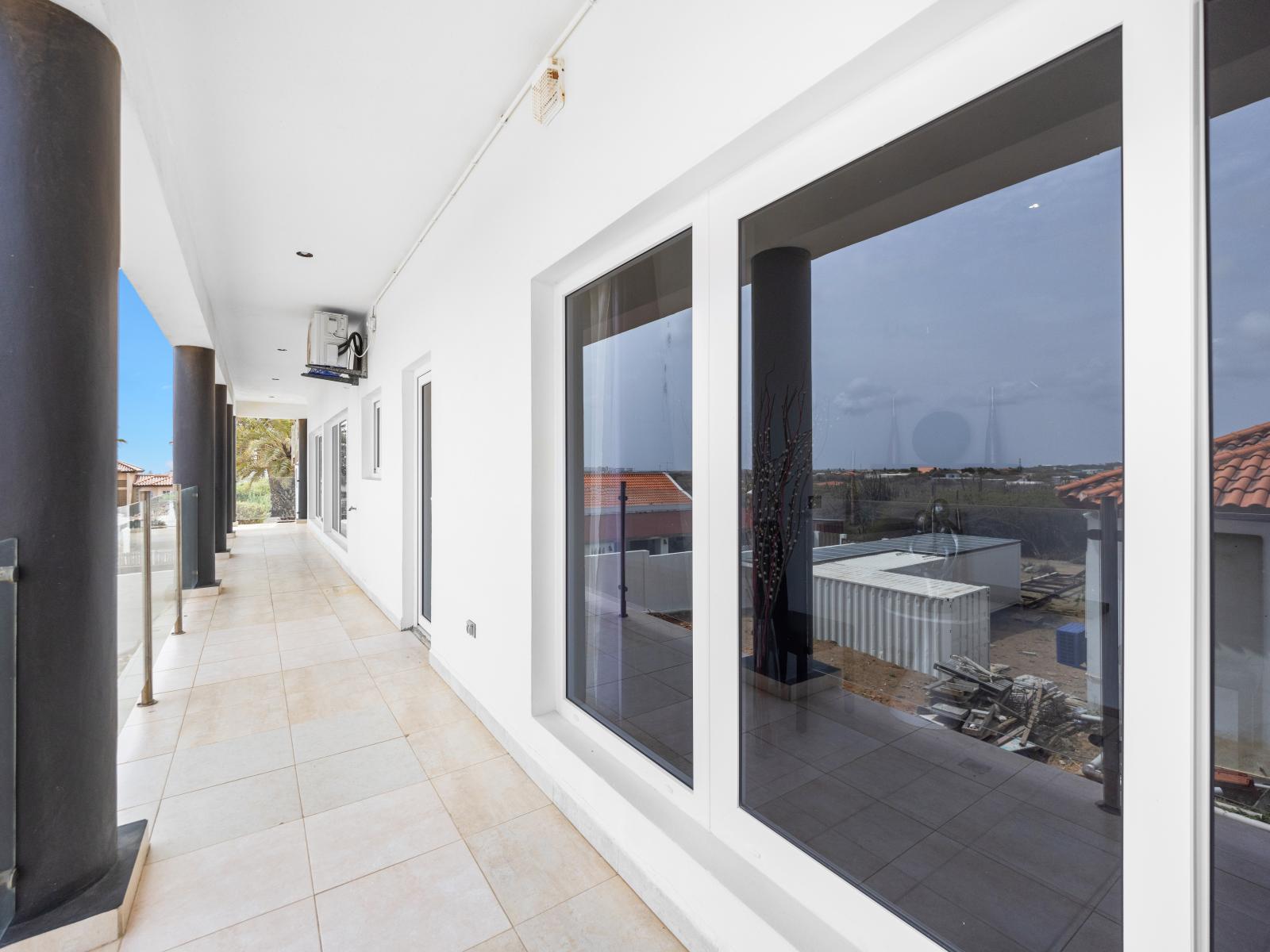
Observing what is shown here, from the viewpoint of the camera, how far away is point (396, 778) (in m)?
2.56

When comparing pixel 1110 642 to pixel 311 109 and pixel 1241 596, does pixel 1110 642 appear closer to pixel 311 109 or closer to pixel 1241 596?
pixel 1241 596

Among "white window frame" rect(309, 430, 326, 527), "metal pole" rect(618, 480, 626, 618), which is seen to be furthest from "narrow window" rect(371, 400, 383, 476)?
"white window frame" rect(309, 430, 326, 527)

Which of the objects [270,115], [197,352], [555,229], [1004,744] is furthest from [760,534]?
[197,352]

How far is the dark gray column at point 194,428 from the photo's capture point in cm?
636

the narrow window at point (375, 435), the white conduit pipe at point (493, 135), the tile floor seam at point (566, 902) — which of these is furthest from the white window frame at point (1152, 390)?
the narrow window at point (375, 435)

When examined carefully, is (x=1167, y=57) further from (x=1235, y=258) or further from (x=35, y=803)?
(x=35, y=803)

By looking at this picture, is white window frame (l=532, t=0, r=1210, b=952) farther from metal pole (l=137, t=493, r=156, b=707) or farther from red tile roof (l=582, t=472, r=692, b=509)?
metal pole (l=137, t=493, r=156, b=707)

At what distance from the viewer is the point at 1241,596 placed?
800mm

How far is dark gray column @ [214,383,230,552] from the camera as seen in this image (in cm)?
916

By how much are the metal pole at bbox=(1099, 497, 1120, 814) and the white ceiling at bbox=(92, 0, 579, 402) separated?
2293 mm

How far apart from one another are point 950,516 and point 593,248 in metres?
1.59

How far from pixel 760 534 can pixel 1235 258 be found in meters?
1.03

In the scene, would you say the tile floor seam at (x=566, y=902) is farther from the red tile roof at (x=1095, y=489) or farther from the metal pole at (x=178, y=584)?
the metal pole at (x=178, y=584)

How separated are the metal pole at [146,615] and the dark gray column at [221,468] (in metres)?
6.58
